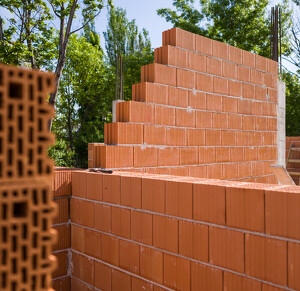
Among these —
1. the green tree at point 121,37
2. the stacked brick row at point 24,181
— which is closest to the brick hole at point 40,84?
the stacked brick row at point 24,181

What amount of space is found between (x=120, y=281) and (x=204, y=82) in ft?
10.2

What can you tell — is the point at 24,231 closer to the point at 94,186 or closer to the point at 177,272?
the point at 177,272

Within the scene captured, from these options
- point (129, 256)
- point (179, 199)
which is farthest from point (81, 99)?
point (179, 199)

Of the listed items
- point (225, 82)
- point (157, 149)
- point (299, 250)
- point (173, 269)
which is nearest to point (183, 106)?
point (157, 149)

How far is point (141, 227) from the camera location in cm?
255

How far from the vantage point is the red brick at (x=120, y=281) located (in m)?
2.65

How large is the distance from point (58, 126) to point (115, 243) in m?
18.6

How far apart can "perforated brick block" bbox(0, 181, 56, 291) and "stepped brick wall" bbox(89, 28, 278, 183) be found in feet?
8.14

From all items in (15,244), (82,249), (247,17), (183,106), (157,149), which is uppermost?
(247,17)

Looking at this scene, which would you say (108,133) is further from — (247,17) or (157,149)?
(247,17)

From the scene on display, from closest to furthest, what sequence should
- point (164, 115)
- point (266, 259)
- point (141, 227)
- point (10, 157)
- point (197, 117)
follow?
point (10, 157) < point (266, 259) < point (141, 227) < point (164, 115) < point (197, 117)

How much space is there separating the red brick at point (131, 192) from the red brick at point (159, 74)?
72.1 inches

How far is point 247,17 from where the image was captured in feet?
66.7

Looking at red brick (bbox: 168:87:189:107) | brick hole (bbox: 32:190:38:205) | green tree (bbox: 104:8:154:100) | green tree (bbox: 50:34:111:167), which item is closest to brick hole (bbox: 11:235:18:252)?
brick hole (bbox: 32:190:38:205)
